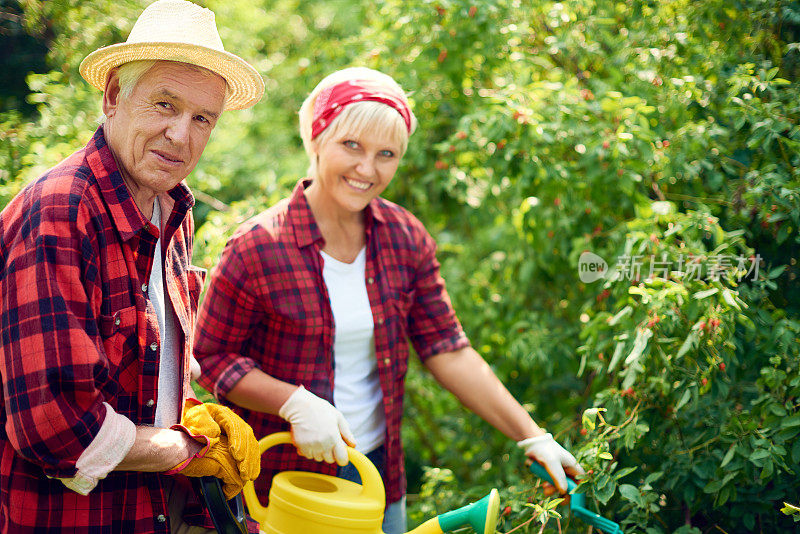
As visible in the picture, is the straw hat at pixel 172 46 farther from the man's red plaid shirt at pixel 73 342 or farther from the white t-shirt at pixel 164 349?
the white t-shirt at pixel 164 349

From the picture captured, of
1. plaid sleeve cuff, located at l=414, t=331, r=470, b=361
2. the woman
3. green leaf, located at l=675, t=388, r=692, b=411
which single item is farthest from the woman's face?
green leaf, located at l=675, t=388, r=692, b=411

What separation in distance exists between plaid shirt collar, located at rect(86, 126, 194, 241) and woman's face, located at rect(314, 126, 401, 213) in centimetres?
68

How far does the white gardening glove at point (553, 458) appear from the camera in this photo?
1956mm

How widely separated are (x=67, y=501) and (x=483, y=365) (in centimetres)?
128

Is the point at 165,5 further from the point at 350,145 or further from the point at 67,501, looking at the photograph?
the point at 67,501

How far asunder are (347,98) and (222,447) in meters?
1.03

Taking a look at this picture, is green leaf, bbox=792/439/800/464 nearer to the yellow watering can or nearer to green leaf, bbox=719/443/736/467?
green leaf, bbox=719/443/736/467

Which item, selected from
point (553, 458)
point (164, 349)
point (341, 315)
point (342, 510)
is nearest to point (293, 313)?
point (341, 315)

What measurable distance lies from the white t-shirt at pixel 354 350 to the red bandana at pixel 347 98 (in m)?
0.41

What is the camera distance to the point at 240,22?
15.9 ft

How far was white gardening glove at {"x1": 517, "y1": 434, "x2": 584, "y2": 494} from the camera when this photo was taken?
196 centimetres

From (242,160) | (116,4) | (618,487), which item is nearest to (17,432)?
(618,487)

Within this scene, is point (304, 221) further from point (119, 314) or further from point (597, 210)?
point (597, 210)

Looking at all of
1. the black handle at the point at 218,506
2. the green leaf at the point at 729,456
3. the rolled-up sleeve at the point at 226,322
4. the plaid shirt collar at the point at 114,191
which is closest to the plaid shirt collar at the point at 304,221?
the rolled-up sleeve at the point at 226,322
